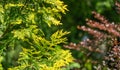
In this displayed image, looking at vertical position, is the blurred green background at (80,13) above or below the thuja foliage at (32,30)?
below

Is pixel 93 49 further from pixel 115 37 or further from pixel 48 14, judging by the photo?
pixel 48 14

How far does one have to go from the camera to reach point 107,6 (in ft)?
34.6

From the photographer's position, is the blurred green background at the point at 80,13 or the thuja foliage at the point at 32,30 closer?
the thuja foliage at the point at 32,30

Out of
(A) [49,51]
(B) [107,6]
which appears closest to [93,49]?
(A) [49,51]

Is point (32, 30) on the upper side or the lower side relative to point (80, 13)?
upper

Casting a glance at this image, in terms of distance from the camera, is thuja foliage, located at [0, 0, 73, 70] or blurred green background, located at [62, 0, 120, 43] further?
blurred green background, located at [62, 0, 120, 43]

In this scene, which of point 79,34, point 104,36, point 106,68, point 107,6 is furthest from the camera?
point 79,34

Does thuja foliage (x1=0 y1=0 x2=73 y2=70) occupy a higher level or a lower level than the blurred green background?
higher

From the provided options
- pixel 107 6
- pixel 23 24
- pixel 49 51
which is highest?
pixel 23 24

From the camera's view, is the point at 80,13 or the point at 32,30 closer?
the point at 32,30

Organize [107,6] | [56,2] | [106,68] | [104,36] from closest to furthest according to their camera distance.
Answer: [56,2] → [106,68] → [104,36] → [107,6]

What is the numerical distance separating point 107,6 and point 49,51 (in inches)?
208

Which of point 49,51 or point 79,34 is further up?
point 49,51

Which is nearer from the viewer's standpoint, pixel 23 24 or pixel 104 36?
pixel 23 24
